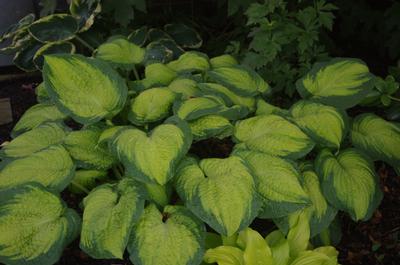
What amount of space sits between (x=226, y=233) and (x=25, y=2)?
2.14 metres

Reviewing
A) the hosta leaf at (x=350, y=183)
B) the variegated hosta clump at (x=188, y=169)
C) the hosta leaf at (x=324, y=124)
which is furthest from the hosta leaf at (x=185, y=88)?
the hosta leaf at (x=350, y=183)

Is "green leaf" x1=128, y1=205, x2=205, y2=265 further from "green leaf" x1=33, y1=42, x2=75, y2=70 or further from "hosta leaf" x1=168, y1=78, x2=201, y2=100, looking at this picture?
"green leaf" x1=33, y1=42, x2=75, y2=70

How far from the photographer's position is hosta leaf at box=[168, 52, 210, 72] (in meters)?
1.77

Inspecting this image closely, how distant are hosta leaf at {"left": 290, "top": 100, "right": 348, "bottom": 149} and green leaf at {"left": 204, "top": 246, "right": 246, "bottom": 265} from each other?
0.42 metres

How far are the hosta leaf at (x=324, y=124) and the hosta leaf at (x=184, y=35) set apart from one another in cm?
104

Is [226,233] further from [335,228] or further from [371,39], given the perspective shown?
[371,39]

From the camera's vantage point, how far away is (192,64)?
70.6 inches

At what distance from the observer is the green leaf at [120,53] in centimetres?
171

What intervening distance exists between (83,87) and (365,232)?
1057mm

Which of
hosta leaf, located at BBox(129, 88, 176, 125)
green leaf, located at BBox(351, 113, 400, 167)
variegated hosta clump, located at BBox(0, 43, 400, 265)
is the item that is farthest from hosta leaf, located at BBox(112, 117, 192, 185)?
green leaf, located at BBox(351, 113, 400, 167)

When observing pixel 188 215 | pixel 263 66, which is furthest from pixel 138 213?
pixel 263 66

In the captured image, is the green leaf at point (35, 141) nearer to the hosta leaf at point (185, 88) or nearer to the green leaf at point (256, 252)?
the hosta leaf at point (185, 88)

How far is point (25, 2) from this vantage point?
271cm

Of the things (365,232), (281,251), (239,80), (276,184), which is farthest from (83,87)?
(365,232)
